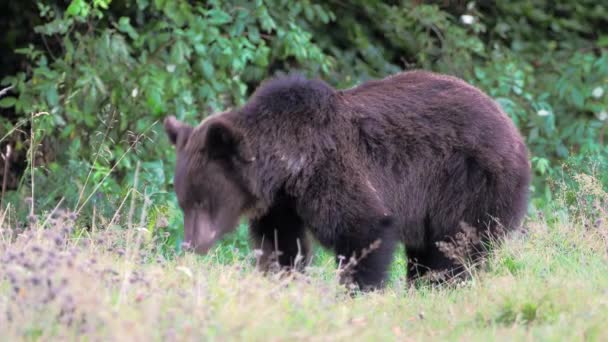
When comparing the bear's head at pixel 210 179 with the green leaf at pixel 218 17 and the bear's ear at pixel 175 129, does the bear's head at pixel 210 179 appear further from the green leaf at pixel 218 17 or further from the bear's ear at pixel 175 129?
the green leaf at pixel 218 17

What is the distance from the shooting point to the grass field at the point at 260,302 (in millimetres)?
4074

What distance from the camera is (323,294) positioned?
15.7ft

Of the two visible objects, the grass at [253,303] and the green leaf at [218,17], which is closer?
the grass at [253,303]

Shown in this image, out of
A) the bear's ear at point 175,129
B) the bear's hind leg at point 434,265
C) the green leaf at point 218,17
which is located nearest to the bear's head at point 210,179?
the bear's ear at point 175,129

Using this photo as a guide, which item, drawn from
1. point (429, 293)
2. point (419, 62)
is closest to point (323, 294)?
point (429, 293)

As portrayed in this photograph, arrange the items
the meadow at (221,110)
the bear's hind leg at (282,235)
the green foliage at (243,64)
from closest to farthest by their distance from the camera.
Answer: the meadow at (221,110) → the bear's hind leg at (282,235) → the green foliage at (243,64)

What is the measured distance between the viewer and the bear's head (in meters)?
6.29

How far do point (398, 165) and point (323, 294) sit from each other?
216 cm

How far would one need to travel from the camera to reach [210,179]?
6328 mm

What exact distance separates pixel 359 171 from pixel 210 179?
99cm

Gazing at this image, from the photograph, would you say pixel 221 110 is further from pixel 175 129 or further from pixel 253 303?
pixel 253 303

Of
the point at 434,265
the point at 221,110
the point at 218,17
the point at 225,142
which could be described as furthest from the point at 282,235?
the point at 221,110

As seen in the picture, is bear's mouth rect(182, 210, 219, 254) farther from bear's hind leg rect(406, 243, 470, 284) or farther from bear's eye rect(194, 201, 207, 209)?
bear's hind leg rect(406, 243, 470, 284)

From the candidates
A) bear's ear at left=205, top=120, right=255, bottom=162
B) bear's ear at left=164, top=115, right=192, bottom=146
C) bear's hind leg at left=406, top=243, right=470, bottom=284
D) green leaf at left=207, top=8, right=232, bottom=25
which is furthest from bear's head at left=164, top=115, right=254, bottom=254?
green leaf at left=207, top=8, right=232, bottom=25
